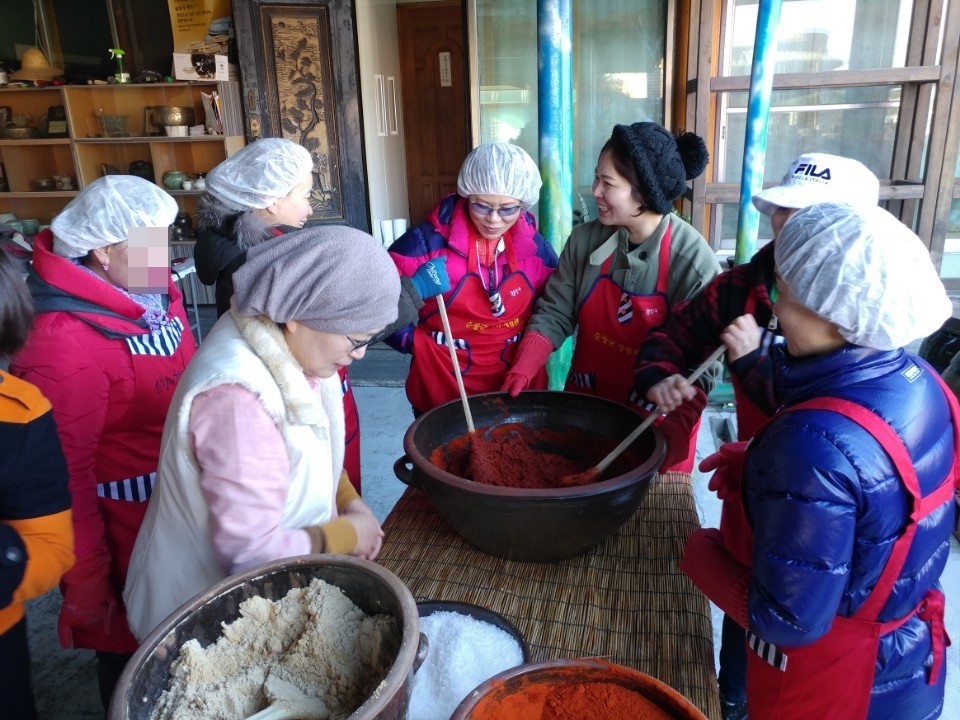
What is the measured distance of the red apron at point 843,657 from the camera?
1071 mm

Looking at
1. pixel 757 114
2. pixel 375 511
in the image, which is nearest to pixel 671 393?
pixel 375 511

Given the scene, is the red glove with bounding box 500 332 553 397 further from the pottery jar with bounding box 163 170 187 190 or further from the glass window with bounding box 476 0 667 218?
the pottery jar with bounding box 163 170 187 190

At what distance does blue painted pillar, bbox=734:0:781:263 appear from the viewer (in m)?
2.97

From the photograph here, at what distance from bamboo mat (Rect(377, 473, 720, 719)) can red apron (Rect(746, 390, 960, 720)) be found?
15cm

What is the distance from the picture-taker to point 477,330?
224cm

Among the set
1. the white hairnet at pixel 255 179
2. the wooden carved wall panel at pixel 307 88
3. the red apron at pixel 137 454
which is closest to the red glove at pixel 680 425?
the red apron at pixel 137 454

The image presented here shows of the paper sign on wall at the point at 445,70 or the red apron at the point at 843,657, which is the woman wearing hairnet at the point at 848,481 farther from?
the paper sign on wall at the point at 445,70

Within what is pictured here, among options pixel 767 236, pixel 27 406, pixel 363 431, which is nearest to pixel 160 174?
pixel 363 431

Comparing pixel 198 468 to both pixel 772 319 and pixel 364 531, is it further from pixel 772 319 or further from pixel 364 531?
pixel 772 319

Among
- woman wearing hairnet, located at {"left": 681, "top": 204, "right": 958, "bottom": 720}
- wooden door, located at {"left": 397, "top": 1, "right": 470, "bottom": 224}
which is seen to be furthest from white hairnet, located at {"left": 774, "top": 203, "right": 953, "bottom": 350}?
wooden door, located at {"left": 397, "top": 1, "right": 470, "bottom": 224}

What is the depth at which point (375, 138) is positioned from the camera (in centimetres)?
587

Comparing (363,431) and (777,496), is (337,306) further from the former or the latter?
(363,431)

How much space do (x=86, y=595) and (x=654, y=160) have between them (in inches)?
69.0

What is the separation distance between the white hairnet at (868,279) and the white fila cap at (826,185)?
646 mm
